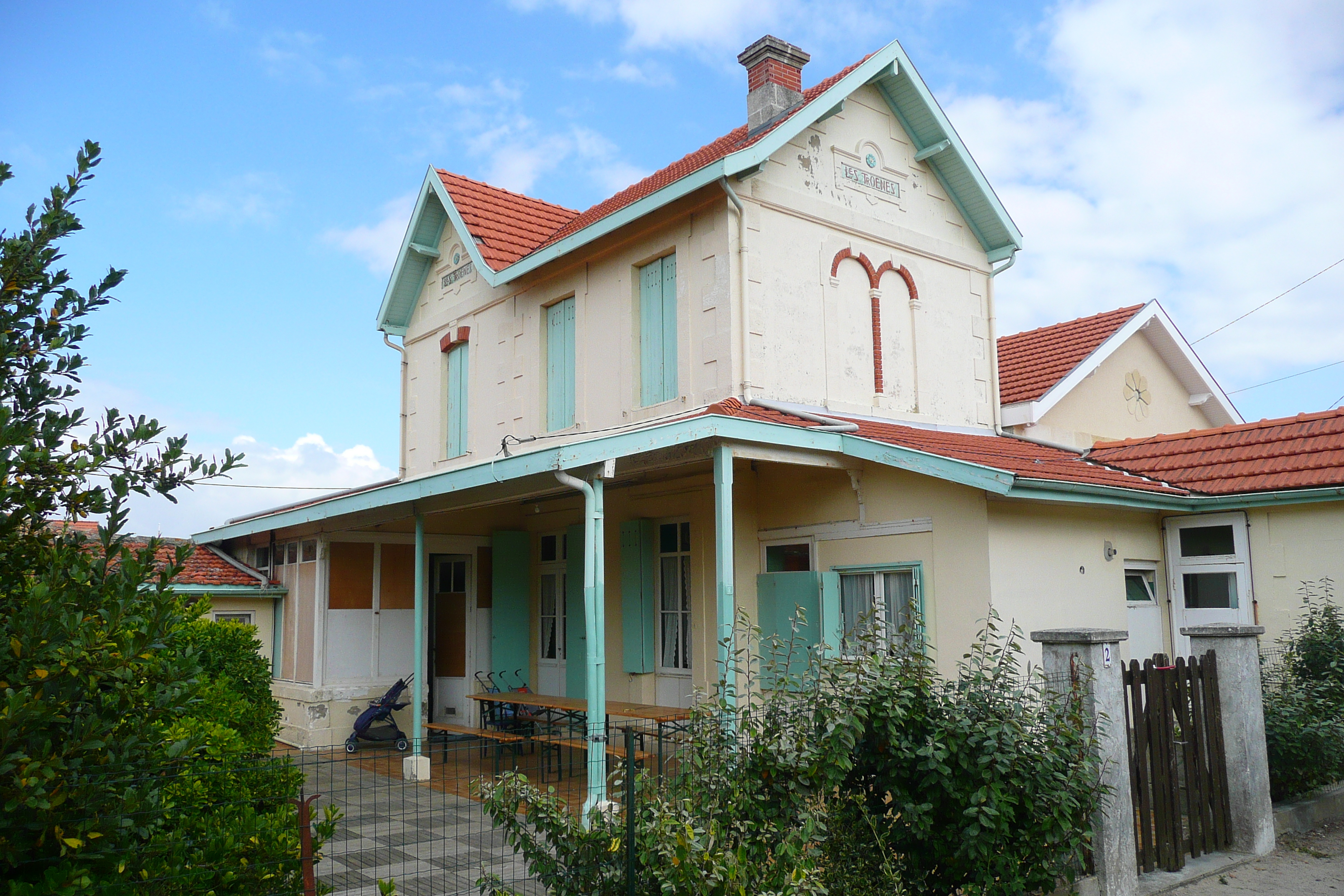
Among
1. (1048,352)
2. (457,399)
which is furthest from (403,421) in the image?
(1048,352)

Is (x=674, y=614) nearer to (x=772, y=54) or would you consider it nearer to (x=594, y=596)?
(x=594, y=596)

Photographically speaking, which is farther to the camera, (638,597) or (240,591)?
(240,591)

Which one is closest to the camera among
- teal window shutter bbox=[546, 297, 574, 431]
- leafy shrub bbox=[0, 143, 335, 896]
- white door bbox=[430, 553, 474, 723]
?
leafy shrub bbox=[0, 143, 335, 896]

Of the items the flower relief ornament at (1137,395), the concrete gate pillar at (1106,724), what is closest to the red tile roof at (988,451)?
the concrete gate pillar at (1106,724)

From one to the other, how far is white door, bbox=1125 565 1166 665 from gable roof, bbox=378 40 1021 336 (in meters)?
4.39

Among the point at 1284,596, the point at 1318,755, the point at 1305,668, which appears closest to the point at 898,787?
the point at 1318,755

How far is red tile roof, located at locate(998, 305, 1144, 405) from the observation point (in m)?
14.2

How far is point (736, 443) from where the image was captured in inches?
331

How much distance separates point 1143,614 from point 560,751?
615 centimetres

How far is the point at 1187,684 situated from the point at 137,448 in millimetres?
6879

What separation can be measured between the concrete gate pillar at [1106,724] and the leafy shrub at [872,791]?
0.48 m

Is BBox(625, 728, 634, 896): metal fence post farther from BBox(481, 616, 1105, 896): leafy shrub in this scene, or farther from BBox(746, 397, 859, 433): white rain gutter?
BBox(746, 397, 859, 433): white rain gutter

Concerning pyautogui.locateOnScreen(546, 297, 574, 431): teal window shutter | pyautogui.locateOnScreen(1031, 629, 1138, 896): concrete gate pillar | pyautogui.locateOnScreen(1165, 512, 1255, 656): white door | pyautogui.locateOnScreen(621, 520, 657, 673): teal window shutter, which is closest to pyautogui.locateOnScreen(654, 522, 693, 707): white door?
pyautogui.locateOnScreen(621, 520, 657, 673): teal window shutter

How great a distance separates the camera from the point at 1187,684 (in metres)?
7.24
